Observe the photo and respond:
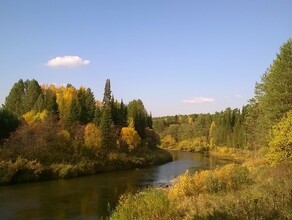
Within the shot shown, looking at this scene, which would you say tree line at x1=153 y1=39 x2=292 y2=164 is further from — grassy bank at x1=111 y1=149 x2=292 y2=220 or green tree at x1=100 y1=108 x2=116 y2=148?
green tree at x1=100 y1=108 x2=116 y2=148

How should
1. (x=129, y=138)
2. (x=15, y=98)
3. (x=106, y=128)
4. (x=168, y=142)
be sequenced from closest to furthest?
1. (x=106, y=128)
2. (x=129, y=138)
3. (x=15, y=98)
4. (x=168, y=142)

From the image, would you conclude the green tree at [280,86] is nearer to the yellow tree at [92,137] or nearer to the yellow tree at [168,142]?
the yellow tree at [92,137]

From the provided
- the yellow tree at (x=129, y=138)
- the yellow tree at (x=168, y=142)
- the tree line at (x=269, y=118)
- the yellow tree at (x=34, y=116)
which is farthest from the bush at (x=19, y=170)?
the yellow tree at (x=168, y=142)

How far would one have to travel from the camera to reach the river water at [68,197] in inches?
1093

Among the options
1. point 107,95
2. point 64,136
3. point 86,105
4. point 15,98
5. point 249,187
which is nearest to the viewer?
point 249,187

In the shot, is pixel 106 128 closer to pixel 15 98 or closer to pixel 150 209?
pixel 15 98

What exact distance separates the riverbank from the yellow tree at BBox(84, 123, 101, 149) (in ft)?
6.24

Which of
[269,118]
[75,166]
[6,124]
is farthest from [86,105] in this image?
[269,118]

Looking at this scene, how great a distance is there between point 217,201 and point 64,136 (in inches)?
1794

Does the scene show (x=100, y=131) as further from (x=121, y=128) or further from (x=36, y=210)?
(x=36, y=210)

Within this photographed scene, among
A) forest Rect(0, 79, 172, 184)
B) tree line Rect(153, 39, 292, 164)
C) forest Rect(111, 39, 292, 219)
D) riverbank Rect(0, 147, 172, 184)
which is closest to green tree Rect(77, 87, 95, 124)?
forest Rect(0, 79, 172, 184)

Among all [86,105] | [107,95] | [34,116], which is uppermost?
[107,95]

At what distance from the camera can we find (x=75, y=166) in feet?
175

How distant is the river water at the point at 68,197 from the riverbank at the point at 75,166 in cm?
237
